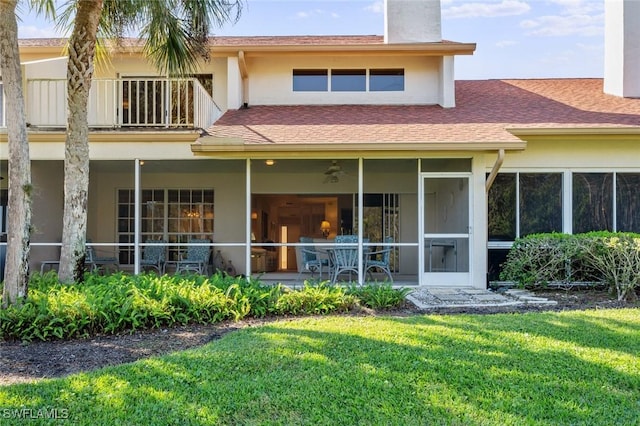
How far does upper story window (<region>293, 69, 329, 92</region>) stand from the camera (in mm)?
12414

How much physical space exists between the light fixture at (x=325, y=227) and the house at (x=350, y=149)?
0.25 feet

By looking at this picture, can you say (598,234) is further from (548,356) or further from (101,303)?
(101,303)

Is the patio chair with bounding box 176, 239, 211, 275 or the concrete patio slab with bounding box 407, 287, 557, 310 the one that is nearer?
the concrete patio slab with bounding box 407, 287, 557, 310

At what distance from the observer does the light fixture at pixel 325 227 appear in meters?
14.4

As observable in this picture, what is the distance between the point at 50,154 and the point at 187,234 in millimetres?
4549

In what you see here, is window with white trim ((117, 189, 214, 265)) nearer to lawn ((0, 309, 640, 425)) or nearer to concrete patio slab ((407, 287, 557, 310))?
concrete patio slab ((407, 287, 557, 310))

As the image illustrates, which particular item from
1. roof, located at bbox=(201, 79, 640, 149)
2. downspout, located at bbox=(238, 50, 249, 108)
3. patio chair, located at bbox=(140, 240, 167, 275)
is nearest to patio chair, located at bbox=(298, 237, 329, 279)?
roof, located at bbox=(201, 79, 640, 149)

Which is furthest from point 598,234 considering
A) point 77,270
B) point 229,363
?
point 77,270

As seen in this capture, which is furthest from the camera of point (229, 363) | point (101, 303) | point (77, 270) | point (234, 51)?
point (234, 51)

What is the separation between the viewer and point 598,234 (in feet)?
29.3

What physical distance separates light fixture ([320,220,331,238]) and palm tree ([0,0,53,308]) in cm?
889

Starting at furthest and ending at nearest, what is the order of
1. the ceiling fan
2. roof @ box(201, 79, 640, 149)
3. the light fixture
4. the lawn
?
the light fixture
the ceiling fan
roof @ box(201, 79, 640, 149)
the lawn

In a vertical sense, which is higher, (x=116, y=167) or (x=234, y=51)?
(x=234, y=51)

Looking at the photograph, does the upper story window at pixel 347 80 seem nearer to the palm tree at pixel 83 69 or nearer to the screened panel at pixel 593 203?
the palm tree at pixel 83 69
